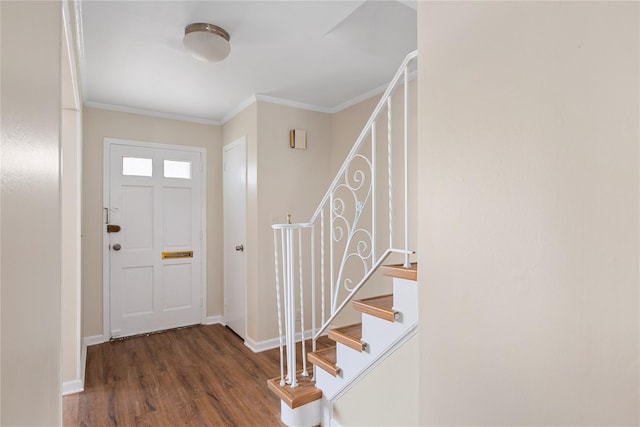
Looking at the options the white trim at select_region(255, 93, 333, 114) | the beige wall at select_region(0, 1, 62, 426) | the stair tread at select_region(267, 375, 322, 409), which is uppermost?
the white trim at select_region(255, 93, 333, 114)

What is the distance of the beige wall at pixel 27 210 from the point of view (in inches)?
20.0

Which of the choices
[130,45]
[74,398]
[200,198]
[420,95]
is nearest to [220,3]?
[130,45]

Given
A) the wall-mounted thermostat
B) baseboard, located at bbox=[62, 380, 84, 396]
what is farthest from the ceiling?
baseboard, located at bbox=[62, 380, 84, 396]

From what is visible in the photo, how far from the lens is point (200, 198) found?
3896 mm

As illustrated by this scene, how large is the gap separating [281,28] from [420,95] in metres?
1.22

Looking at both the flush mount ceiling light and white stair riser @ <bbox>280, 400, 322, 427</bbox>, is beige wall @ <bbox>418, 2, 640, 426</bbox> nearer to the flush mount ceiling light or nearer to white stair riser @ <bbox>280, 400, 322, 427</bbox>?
white stair riser @ <bbox>280, 400, 322, 427</bbox>

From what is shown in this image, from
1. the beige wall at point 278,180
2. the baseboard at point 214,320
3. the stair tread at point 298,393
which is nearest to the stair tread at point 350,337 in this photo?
the stair tread at point 298,393

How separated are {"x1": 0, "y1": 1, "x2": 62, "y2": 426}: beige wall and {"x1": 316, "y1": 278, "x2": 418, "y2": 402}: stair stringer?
1236mm

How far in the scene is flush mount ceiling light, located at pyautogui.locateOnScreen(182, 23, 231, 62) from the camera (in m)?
2.01

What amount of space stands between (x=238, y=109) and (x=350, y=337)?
2.63 meters

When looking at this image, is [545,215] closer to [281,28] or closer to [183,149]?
[281,28]

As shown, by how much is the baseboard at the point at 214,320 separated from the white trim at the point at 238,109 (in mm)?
2225

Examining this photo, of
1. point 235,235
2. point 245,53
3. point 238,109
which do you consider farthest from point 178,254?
point 245,53

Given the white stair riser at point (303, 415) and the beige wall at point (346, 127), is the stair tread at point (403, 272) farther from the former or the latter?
the beige wall at point (346, 127)
